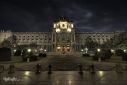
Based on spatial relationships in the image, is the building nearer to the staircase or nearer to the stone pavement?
the staircase

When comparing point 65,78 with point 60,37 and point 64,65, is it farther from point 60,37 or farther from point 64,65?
point 60,37

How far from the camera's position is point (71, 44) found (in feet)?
447

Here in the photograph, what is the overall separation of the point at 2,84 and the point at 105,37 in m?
147

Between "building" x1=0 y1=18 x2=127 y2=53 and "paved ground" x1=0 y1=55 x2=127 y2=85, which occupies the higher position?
"building" x1=0 y1=18 x2=127 y2=53

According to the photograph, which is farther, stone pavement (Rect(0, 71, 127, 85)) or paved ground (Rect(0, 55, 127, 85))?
paved ground (Rect(0, 55, 127, 85))

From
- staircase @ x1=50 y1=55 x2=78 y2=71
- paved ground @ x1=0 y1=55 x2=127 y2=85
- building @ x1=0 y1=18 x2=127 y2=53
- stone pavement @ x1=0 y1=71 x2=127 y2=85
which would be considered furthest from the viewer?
building @ x1=0 y1=18 x2=127 y2=53

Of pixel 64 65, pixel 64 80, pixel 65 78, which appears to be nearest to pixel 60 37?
pixel 64 65

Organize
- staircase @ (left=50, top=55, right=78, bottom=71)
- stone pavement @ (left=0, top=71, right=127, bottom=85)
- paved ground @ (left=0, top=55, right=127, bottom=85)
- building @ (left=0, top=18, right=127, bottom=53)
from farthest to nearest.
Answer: building @ (left=0, top=18, right=127, bottom=53) < staircase @ (left=50, top=55, right=78, bottom=71) < paved ground @ (left=0, top=55, right=127, bottom=85) < stone pavement @ (left=0, top=71, right=127, bottom=85)

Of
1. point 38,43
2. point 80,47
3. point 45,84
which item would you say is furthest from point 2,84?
point 38,43

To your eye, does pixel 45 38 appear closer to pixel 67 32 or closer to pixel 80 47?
pixel 67 32

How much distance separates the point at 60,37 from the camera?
138750 mm

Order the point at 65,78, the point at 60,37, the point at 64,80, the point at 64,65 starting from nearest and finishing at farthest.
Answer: the point at 64,80, the point at 65,78, the point at 64,65, the point at 60,37

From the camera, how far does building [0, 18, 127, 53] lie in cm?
13625

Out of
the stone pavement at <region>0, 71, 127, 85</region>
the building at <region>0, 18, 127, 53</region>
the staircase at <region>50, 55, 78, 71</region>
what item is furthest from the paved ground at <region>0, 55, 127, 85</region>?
the building at <region>0, 18, 127, 53</region>
